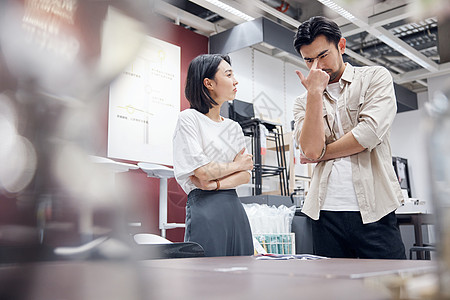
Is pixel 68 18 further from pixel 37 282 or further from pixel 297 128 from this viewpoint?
pixel 297 128

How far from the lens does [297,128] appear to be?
1.40 metres

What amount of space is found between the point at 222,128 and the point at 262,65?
182 inches

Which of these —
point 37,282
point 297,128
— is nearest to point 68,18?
point 37,282

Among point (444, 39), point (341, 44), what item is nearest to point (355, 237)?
point (341, 44)

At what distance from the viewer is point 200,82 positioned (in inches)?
62.7

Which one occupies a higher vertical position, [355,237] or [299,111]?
[299,111]

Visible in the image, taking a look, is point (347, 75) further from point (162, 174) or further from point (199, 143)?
point (162, 174)

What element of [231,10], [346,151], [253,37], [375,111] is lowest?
[346,151]

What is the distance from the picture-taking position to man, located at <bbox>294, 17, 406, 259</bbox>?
3.72ft

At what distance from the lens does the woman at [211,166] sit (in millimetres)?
1357

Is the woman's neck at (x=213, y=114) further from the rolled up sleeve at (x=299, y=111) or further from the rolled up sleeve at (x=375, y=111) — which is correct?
the rolled up sleeve at (x=375, y=111)

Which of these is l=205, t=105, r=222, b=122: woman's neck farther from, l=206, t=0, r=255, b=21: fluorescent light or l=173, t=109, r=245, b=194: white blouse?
l=206, t=0, r=255, b=21: fluorescent light

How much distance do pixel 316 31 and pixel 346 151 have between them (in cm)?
37

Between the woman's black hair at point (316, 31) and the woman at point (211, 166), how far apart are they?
1.34 feet
